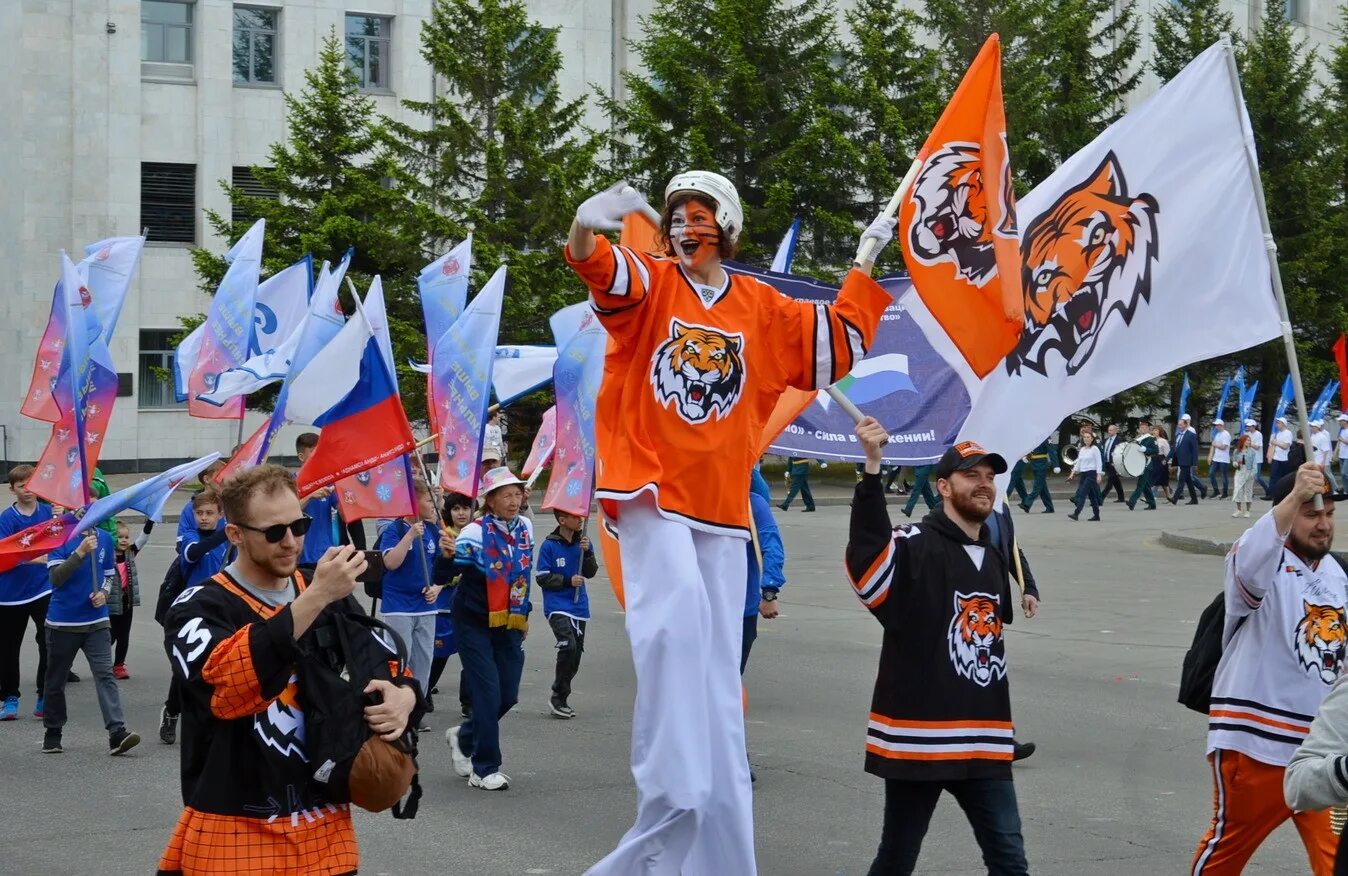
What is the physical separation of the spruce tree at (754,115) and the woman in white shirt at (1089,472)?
36.1 ft

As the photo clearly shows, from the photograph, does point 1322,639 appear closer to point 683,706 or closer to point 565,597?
point 683,706

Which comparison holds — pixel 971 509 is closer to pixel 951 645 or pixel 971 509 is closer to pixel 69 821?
pixel 951 645

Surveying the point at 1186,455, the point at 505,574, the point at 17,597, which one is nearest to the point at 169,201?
the point at 1186,455

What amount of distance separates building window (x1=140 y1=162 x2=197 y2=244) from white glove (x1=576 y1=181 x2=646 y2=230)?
4042 centimetres

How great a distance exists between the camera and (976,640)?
19.9 feet

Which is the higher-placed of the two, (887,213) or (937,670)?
(887,213)

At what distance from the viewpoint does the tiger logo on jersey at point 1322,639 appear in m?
6.19

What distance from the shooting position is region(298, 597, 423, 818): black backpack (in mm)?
4316

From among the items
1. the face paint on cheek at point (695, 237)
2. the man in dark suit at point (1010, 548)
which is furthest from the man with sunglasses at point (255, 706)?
the man in dark suit at point (1010, 548)

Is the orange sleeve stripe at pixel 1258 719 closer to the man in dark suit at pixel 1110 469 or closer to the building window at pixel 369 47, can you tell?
the man in dark suit at pixel 1110 469

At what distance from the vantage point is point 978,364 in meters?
6.58

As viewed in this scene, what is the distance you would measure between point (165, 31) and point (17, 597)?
34681mm

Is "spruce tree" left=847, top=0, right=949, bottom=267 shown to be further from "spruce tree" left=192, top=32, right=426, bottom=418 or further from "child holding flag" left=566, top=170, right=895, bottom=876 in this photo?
"child holding flag" left=566, top=170, right=895, bottom=876

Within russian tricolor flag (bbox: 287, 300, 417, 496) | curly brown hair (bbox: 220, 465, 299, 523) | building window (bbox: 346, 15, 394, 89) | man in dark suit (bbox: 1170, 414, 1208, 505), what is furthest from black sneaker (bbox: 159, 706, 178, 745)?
building window (bbox: 346, 15, 394, 89)
